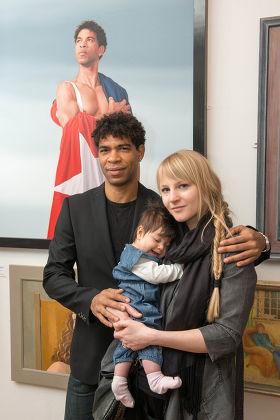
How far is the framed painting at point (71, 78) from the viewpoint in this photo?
1.79 m

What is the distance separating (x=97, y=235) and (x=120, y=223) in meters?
0.10

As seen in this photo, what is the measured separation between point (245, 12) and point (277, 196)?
81 cm

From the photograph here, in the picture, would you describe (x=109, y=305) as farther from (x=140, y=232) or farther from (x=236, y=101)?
(x=236, y=101)

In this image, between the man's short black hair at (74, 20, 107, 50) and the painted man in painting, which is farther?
the man's short black hair at (74, 20, 107, 50)

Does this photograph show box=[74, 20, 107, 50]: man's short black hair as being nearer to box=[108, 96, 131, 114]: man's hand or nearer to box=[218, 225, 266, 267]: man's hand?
box=[108, 96, 131, 114]: man's hand

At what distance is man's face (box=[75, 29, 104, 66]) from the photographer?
1.93m

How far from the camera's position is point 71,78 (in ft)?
6.52

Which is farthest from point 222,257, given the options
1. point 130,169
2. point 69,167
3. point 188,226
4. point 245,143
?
point 69,167

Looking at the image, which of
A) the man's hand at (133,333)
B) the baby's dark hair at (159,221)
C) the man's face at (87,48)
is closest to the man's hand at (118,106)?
the man's face at (87,48)

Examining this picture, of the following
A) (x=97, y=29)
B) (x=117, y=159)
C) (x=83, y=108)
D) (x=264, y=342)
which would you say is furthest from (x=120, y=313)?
(x=97, y=29)

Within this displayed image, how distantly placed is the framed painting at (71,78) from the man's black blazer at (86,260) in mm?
449

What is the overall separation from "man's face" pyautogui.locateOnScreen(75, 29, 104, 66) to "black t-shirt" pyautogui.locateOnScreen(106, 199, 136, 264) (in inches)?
32.2

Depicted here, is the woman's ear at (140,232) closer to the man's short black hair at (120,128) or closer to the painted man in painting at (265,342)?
the man's short black hair at (120,128)

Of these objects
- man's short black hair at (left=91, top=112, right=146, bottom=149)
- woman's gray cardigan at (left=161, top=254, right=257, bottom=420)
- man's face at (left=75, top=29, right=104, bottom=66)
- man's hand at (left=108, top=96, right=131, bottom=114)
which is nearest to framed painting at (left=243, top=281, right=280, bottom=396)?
woman's gray cardigan at (left=161, top=254, right=257, bottom=420)
